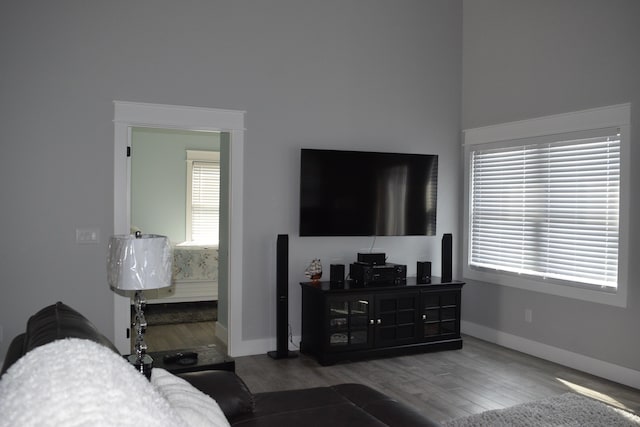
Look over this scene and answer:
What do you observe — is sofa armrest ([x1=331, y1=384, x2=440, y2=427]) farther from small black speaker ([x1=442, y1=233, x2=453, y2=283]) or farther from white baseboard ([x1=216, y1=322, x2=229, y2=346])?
small black speaker ([x1=442, y1=233, x2=453, y2=283])

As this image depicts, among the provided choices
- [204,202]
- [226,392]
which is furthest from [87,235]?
[204,202]

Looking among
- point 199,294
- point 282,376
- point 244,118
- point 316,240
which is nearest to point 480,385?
point 282,376

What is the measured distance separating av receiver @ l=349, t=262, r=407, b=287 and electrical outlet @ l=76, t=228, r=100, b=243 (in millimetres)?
2319

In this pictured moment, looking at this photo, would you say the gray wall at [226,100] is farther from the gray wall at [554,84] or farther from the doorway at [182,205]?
the doorway at [182,205]

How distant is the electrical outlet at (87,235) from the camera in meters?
4.34

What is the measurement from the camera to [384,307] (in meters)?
4.92

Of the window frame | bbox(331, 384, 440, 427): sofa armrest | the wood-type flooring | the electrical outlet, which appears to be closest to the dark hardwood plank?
the wood-type flooring

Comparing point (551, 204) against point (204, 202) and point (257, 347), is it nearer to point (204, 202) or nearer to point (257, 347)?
point (257, 347)

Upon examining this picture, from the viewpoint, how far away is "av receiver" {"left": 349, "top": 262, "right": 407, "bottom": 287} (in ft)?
16.3

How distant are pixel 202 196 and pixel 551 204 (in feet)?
16.9

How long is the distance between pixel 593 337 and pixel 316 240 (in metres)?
2.63

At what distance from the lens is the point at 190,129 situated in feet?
15.6

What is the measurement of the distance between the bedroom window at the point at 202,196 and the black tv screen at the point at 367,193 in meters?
3.38

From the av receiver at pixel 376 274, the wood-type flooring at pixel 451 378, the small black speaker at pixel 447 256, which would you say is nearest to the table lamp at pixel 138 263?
the wood-type flooring at pixel 451 378
